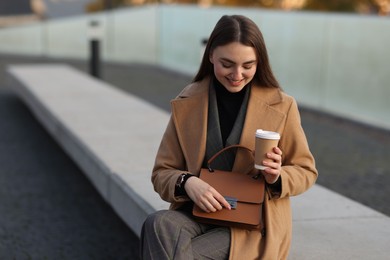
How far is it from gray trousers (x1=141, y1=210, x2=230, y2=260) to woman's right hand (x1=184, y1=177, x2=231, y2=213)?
0.13 meters

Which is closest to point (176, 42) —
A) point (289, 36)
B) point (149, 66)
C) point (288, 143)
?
point (149, 66)

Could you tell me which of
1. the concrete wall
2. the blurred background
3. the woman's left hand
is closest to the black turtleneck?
the woman's left hand

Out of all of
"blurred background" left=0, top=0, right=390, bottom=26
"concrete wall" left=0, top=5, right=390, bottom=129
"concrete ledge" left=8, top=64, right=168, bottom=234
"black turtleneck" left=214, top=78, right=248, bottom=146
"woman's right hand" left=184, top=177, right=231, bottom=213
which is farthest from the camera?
"blurred background" left=0, top=0, right=390, bottom=26

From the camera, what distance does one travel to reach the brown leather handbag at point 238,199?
2824mm

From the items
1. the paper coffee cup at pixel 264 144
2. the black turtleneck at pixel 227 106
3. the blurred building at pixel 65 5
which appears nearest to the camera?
the paper coffee cup at pixel 264 144

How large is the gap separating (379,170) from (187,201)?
4.53 meters

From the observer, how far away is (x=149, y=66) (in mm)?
18469

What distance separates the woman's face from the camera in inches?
113

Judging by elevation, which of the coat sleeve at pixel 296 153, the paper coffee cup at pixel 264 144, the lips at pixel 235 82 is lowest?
the coat sleeve at pixel 296 153

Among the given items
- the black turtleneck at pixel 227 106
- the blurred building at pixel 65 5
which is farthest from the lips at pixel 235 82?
the blurred building at pixel 65 5

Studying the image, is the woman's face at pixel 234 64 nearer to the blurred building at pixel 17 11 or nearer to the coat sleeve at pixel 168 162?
the coat sleeve at pixel 168 162

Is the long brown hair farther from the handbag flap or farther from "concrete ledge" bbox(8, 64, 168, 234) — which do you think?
"concrete ledge" bbox(8, 64, 168, 234)

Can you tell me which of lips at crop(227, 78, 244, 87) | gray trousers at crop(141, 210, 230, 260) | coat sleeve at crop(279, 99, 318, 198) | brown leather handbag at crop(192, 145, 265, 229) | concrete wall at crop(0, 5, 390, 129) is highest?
lips at crop(227, 78, 244, 87)

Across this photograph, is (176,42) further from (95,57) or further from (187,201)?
(187,201)
